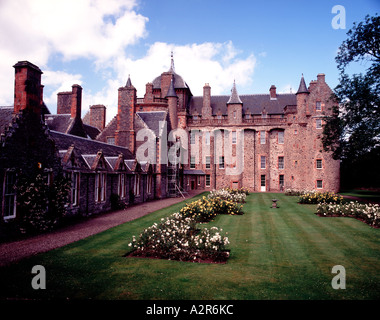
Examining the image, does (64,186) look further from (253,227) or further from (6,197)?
(253,227)

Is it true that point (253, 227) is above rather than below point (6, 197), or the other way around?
below

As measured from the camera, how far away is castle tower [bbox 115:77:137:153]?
29562mm

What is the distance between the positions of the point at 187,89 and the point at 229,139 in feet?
38.6

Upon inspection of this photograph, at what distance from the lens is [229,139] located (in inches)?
1850

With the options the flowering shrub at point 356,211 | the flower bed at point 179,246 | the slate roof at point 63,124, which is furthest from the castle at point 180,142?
the flowering shrub at point 356,211

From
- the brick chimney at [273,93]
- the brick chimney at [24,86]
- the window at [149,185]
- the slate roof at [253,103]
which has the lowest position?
the window at [149,185]

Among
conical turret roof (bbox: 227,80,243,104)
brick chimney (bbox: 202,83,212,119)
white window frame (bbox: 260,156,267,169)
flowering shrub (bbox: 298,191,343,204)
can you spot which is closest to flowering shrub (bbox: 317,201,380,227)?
flowering shrub (bbox: 298,191,343,204)

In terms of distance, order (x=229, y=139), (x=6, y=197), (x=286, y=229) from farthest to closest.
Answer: (x=229, y=139), (x=286, y=229), (x=6, y=197)

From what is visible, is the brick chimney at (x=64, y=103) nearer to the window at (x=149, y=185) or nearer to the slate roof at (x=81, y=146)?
the slate roof at (x=81, y=146)

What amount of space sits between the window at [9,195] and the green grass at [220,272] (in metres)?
3.55

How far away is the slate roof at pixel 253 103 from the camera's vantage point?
47.7m

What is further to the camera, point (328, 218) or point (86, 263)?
point (328, 218)

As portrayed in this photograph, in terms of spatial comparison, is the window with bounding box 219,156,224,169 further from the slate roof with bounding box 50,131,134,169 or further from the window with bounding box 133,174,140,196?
the slate roof with bounding box 50,131,134,169
